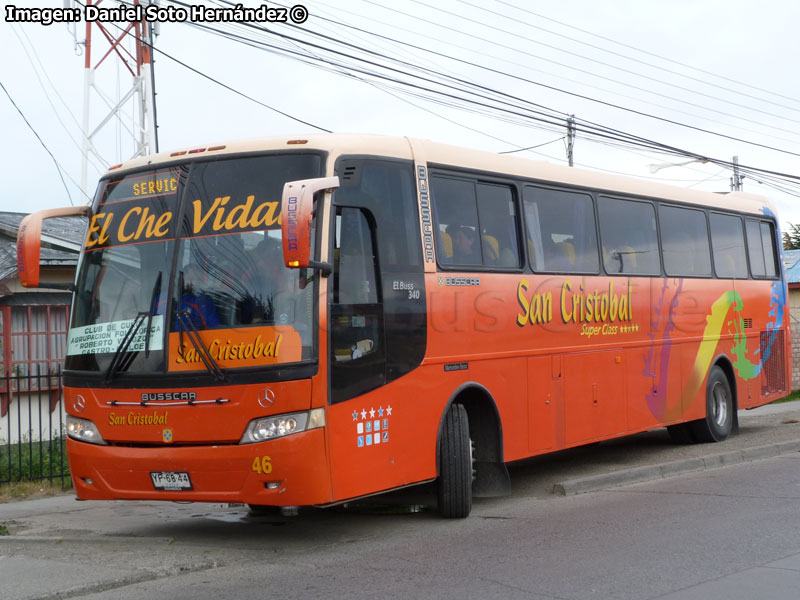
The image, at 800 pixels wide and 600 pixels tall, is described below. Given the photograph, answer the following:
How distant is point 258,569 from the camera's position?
7352 millimetres

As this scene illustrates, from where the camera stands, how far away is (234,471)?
7586mm

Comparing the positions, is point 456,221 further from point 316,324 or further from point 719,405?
point 719,405

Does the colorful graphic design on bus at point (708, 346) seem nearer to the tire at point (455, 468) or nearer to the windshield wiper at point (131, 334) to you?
the tire at point (455, 468)

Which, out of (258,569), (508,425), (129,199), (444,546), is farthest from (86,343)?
(508,425)

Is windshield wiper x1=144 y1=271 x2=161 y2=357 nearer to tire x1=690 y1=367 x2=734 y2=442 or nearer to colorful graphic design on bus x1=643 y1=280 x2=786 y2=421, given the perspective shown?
colorful graphic design on bus x1=643 y1=280 x2=786 y2=421

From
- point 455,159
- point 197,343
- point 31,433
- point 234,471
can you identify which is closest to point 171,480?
point 234,471

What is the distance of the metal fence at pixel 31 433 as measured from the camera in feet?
39.5

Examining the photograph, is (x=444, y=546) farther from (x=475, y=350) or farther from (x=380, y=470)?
(x=475, y=350)

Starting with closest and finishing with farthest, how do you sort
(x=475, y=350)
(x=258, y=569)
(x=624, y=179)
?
(x=258, y=569) < (x=475, y=350) < (x=624, y=179)

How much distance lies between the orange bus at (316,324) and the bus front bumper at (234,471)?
0.05 ft

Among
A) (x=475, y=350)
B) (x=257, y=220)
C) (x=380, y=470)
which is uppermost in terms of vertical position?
(x=257, y=220)

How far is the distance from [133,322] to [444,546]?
3.07 metres

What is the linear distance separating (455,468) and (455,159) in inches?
115

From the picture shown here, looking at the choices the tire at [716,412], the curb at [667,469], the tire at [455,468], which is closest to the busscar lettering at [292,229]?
the tire at [455,468]
